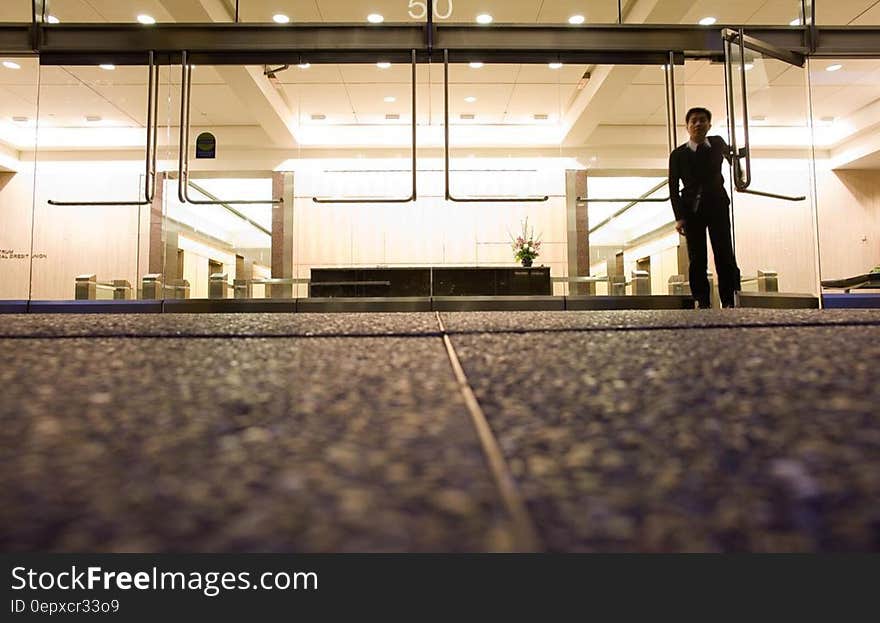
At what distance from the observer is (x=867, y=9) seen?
161 inches

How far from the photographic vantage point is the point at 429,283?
4457 mm

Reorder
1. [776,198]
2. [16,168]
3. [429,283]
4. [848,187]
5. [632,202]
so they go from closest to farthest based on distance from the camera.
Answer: [776,198] < [632,202] < [429,283] < [16,168] < [848,187]

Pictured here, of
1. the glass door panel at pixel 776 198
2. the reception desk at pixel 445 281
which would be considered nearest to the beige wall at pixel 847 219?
the glass door panel at pixel 776 198

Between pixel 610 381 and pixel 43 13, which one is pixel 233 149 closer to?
pixel 43 13

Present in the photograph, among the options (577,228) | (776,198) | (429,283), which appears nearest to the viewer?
(776,198)

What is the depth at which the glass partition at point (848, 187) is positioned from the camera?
259 inches

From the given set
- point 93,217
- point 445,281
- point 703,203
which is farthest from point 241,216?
point 703,203

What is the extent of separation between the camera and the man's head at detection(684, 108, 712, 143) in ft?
9.42

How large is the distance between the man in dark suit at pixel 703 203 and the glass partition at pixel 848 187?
186 inches

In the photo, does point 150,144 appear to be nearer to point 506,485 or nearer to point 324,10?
point 324,10

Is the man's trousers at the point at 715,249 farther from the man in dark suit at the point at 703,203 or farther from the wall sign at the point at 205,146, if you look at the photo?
the wall sign at the point at 205,146

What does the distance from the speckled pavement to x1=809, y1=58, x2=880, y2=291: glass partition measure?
7.74 m

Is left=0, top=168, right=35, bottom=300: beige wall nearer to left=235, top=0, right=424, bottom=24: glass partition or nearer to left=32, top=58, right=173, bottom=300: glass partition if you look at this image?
left=32, top=58, right=173, bottom=300: glass partition

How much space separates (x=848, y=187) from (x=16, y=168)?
10467mm
